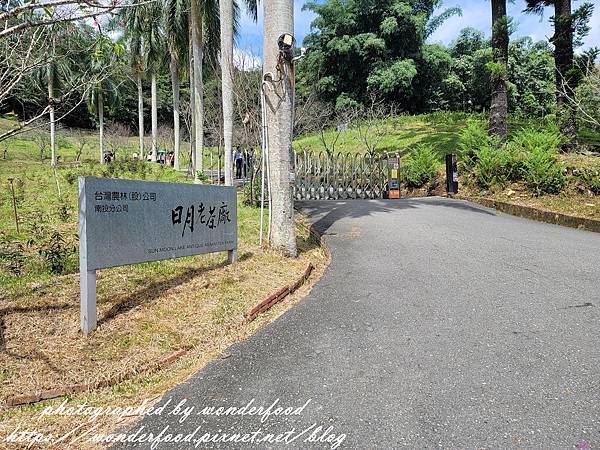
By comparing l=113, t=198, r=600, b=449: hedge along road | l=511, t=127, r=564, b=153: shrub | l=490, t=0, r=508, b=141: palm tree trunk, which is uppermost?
l=490, t=0, r=508, b=141: palm tree trunk

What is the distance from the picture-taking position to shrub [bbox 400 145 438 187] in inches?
587

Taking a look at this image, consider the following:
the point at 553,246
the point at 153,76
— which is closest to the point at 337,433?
the point at 553,246

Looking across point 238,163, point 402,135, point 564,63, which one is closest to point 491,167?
point 564,63

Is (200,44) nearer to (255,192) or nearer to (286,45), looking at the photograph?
(255,192)

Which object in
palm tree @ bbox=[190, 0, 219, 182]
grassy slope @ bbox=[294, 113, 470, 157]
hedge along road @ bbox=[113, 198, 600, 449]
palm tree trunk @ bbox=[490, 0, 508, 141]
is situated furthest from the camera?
grassy slope @ bbox=[294, 113, 470, 157]

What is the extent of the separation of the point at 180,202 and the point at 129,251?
913 mm

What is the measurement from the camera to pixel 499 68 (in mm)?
12438

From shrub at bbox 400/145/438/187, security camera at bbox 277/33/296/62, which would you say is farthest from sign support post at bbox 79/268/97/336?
shrub at bbox 400/145/438/187

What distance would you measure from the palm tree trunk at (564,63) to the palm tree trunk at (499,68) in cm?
140

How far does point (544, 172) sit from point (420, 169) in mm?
4990

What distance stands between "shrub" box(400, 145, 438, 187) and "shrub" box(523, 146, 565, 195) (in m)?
4.18

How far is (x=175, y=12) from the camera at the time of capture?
17359 mm

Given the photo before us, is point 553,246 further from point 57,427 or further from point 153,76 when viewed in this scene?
point 153,76

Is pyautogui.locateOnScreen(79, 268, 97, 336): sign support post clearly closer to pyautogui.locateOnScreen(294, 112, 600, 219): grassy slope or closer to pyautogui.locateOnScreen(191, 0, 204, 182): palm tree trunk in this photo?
pyautogui.locateOnScreen(294, 112, 600, 219): grassy slope
